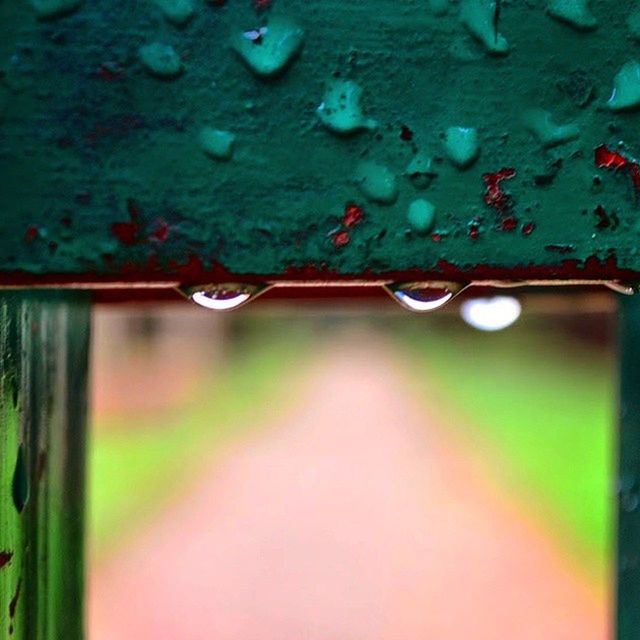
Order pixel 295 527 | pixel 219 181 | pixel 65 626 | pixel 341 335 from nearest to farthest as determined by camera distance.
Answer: pixel 219 181, pixel 65 626, pixel 295 527, pixel 341 335

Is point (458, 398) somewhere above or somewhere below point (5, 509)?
above

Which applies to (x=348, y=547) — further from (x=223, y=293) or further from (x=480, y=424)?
(x=223, y=293)

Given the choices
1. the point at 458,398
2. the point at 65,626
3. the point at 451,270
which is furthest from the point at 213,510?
the point at 451,270

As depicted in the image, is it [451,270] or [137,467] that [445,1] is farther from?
[137,467]

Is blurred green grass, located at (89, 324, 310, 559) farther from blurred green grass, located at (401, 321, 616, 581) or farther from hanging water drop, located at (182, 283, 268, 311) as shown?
hanging water drop, located at (182, 283, 268, 311)

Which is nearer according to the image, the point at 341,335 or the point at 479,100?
the point at 479,100

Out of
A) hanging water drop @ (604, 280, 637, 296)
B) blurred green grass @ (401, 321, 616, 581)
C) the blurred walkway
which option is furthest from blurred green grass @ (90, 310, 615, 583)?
hanging water drop @ (604, 280, 637, 296)

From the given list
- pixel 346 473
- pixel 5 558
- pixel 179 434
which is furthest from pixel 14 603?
pixel 179 434

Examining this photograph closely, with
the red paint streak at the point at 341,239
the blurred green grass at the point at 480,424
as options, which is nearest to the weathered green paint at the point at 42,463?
the red paint streak at the point at 341,239

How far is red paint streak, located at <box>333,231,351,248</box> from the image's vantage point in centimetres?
34

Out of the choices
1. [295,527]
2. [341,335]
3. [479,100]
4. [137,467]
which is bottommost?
[295,527]

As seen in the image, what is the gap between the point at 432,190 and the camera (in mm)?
348

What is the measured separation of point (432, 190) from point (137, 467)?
9.78ft

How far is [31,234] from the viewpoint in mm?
335
